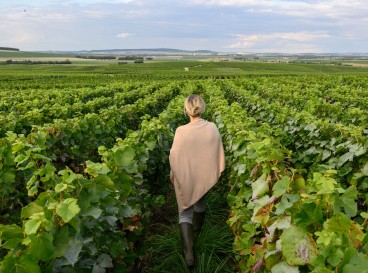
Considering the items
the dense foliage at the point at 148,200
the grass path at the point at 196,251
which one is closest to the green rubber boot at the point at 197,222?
the grass path at the point at 196,251

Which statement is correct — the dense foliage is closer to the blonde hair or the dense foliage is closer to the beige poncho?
the beige poncho

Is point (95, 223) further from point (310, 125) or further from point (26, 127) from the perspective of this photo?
point (26, 127)

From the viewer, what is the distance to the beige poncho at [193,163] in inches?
191

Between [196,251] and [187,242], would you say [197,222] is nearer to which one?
[196,251]

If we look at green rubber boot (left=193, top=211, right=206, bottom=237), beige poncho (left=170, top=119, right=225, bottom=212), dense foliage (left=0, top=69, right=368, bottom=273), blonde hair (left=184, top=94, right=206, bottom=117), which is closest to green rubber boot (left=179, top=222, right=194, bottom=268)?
beige poncho (left=170, top=119, right=225, bottom=212)

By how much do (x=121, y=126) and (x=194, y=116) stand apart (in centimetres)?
422

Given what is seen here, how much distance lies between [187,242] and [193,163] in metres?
0.99

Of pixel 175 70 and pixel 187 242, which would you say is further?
pixel 175 70

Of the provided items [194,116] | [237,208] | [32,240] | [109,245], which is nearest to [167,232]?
[237,208]

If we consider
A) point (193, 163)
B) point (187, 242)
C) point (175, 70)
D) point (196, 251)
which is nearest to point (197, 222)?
point (196, 251)

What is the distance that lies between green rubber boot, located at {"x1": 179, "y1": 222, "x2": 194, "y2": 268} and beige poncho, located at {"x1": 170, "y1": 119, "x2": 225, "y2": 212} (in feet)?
0.74

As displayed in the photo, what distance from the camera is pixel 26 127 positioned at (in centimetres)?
861

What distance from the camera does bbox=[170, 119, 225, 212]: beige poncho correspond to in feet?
15.9

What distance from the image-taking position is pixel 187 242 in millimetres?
4781
